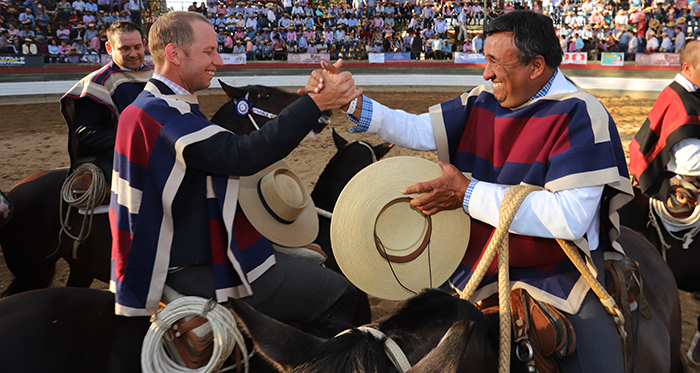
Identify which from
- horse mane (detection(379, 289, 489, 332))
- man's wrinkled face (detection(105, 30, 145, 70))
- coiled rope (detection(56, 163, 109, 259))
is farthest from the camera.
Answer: man's wrinkled face (detection(105, 30, 145, 70))

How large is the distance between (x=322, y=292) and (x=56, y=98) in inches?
579

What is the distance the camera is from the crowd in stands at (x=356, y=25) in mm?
16359

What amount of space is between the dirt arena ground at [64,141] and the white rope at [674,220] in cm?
99

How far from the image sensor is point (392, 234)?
71.4 inches

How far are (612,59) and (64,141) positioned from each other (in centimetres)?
1646

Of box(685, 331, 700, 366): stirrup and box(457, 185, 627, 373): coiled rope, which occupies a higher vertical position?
box(457, 185, 627, 373): coiled rope

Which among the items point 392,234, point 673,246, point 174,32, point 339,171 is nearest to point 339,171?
point 339,171

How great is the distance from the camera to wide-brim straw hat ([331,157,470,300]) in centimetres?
173

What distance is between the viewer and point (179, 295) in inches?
74.3

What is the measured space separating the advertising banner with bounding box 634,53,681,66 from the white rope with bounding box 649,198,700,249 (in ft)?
48.3

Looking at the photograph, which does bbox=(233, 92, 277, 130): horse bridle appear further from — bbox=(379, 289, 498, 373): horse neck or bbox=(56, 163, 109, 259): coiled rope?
bbox=(379, 289, 498, 373): horse neck

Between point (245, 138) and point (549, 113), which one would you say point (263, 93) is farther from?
point (549, 113)

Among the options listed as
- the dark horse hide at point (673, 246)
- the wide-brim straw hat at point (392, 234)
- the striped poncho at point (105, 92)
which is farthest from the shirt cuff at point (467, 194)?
the striped poncho at point (105, 92)

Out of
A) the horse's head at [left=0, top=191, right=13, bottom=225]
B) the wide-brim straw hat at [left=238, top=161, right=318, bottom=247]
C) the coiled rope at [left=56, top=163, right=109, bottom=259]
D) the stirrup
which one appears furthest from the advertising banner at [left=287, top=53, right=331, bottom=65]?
the wide-brim straw hat at [left=238, top=161, right=318, bottom=247]
